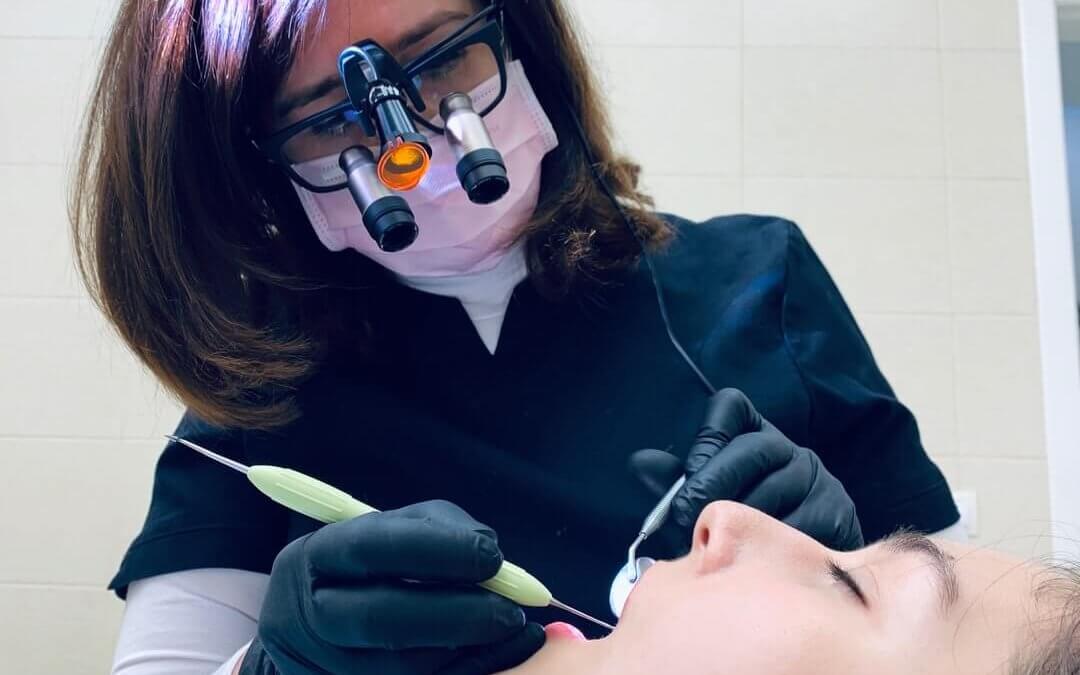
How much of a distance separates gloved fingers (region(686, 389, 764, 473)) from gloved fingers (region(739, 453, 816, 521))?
61 millimetres

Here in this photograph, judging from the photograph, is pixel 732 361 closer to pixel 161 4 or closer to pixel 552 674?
pixel 552 674

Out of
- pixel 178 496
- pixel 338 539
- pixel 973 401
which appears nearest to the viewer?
pixel 338 539

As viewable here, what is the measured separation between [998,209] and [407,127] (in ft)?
5.63

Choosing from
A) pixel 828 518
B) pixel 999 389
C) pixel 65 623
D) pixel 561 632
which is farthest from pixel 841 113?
pixel 65 623

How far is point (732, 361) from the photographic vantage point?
3.70 ft

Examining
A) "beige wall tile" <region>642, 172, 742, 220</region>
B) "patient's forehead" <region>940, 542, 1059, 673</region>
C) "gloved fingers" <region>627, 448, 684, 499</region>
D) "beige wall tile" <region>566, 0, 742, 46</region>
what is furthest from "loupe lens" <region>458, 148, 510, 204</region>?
"beige wall tile" <region>566, 0, 742, 46</region>

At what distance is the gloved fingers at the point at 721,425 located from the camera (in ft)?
3.20

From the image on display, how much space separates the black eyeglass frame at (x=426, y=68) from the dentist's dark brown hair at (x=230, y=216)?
5cm

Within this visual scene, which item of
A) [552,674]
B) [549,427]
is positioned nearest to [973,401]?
[549,427]

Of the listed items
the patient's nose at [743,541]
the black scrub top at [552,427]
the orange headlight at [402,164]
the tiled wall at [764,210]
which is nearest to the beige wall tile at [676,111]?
the tiled wall at [764,210]

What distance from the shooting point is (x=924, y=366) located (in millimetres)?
2109

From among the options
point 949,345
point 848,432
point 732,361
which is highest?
point 732,361

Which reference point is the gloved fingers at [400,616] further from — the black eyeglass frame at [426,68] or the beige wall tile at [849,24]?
the beige wall tile at [849,24]

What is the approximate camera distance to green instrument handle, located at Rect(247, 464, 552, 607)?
29.9 inches
